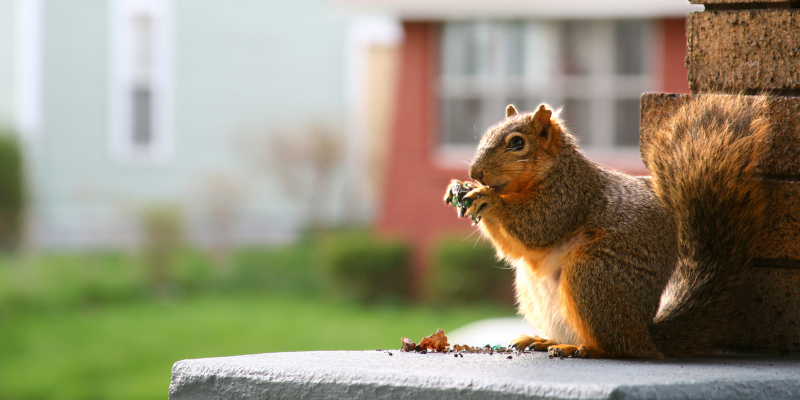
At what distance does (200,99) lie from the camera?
15.2 m

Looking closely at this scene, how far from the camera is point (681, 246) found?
240 centimetres

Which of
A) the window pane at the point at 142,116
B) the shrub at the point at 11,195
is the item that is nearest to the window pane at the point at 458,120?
the shrub at the point at 11,195

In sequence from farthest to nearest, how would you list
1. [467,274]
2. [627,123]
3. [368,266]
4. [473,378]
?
[627,123]
[368,266]
[467,274]
[473,378]

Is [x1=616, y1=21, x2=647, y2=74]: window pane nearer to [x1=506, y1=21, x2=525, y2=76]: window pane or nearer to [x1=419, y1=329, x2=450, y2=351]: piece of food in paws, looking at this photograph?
[x1=506, y1=21, x2=525, y2=76]: window pane

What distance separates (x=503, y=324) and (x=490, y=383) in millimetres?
5203

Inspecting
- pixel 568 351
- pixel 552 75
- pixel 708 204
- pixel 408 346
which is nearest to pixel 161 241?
pixel 552 75

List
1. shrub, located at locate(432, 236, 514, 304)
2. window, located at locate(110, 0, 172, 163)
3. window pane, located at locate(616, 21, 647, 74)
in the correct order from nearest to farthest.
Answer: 1. shrub, located at locate(432, 236, 514, 304)
2. window pane, located at locate(616, 21, 647, 74)
3. window, located at locate(110, 0, 172, 163)

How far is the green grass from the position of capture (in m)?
8.06

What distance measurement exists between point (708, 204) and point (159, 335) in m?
7.67

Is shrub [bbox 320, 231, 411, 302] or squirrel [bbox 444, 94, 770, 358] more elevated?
squirrel [bbox 444, 94, 770, 358]

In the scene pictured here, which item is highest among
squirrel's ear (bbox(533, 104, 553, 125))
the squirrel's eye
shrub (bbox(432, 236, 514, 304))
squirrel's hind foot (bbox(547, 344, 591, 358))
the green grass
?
squirrel's ear (bbox(533, 104, 553, 125))

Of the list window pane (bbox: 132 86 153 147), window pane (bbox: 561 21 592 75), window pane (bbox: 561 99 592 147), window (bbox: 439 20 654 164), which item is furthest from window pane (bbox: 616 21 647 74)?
window pane (bbox: 132 86 153 147)

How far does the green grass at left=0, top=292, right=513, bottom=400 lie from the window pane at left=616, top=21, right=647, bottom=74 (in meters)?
3.29

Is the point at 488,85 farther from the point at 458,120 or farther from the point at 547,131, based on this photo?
the point at 547,131
